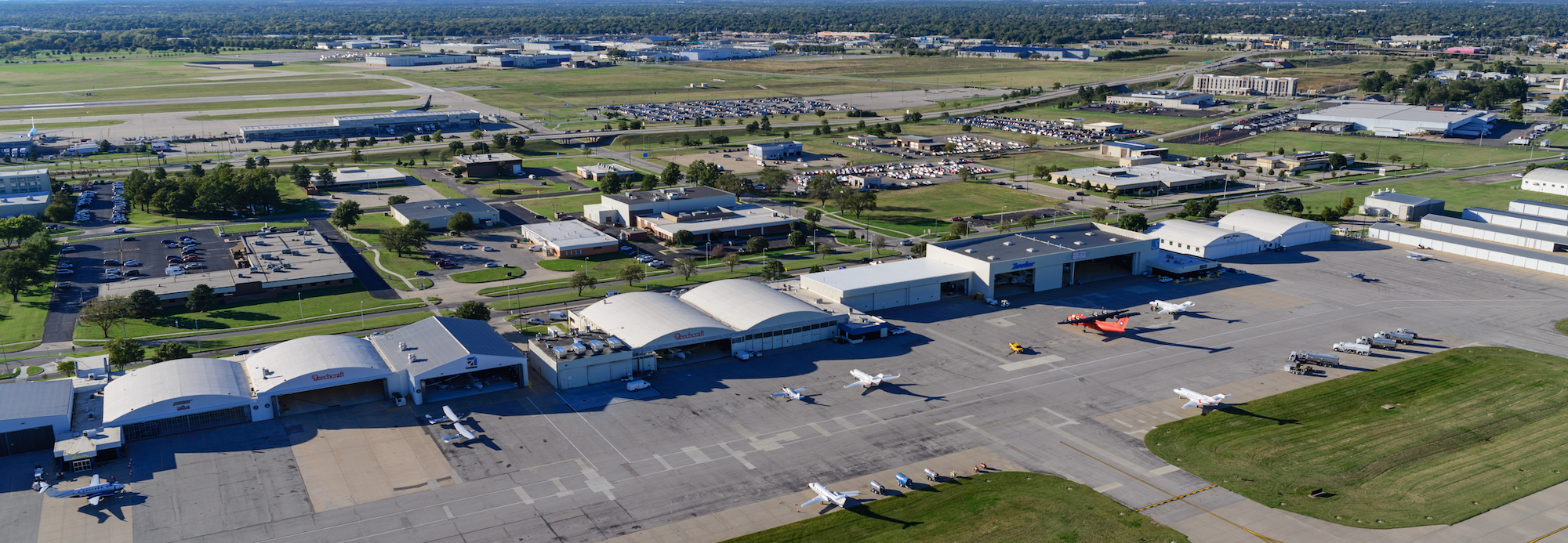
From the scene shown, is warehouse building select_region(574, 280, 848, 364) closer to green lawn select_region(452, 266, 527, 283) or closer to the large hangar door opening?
the large hangar door opening

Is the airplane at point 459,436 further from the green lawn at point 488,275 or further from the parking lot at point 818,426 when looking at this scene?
the green lawn at point 488,275

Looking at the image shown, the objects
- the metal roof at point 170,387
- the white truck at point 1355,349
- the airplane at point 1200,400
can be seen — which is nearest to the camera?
the metal roof at point 170,387

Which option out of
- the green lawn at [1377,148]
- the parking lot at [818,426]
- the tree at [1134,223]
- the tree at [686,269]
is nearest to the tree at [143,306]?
the parking lot at [818,426]

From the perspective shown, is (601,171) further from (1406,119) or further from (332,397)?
(1406,119)

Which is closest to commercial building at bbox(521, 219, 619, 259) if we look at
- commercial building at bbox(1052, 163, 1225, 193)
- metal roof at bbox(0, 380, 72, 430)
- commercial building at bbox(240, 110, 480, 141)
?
metal roof at bbox(0, 380, 72, 430)

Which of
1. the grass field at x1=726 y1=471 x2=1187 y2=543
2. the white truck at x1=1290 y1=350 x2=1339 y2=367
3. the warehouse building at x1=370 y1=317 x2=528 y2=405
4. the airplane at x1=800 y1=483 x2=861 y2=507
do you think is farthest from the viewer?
the white truck at x1=1290 y1=350 x2=1339 y2=367

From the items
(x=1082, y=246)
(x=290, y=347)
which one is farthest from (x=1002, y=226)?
(x=290, y=347)
